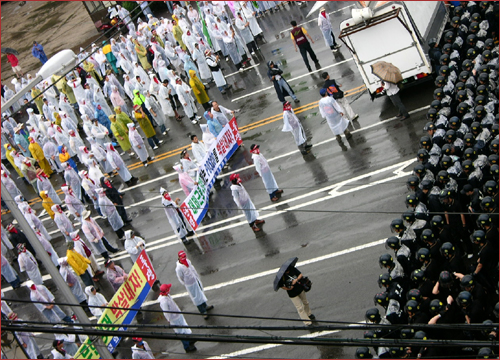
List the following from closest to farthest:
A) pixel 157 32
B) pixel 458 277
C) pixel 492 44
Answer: pixel 458 277, pixel 492 44, pixel 157 32

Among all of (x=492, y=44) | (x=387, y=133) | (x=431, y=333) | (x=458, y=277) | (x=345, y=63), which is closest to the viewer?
(x=431, y=333)

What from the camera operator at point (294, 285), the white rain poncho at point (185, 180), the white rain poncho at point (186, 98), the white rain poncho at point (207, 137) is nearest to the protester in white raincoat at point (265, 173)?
the white rain poncho at point (185, 180)

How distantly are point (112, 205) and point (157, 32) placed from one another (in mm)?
12860

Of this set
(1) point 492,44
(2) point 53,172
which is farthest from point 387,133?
(2) point 53,172

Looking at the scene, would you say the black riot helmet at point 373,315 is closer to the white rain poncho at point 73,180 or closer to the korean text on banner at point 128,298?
the korean text on banner at point 128,298

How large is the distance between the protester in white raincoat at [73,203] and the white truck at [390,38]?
8.92m

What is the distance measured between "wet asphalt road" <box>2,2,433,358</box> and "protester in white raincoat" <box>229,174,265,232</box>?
29 centimetres

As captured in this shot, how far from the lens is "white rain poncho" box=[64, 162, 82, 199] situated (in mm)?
21500

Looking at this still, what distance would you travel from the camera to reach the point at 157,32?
29.3 metres

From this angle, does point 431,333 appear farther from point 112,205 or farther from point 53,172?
point 53,172

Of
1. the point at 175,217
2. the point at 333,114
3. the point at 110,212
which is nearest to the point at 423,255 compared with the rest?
the point at 333,114

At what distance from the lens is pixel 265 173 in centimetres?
1672

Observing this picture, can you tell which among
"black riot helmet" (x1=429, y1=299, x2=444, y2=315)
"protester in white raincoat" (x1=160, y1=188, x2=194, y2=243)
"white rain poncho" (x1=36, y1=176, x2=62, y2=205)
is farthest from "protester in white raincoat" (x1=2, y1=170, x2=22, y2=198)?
"black riot helmet" (x1=429, y1=299, x2=444, y2=315)

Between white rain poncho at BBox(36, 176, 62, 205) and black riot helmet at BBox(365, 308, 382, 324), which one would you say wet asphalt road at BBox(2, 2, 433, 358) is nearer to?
white rain poncho at BBox(36, 176, 62, 205)
